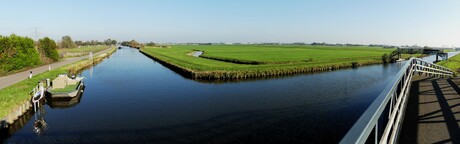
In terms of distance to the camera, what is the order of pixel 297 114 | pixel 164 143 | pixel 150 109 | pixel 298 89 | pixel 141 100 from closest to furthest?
1. pixel 164 143
2. pixel 297 114
3. pixel 150 109
4. pixel 141 100
5. pixel 298 89

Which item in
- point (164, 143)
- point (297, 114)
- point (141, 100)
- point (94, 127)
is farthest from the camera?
point (141, 100)

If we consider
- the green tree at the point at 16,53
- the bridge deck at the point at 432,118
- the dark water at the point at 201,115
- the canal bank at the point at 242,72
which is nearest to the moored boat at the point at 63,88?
the dark water at the point at 201,115

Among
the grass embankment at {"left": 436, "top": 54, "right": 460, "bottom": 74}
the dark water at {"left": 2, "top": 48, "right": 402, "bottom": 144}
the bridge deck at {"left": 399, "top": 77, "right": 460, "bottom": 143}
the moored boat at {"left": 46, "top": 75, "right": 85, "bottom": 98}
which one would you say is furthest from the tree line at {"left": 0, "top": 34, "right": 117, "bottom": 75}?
the grass embankment at {"left": 436, "top": 54, "right": 460, "bottom": 74}

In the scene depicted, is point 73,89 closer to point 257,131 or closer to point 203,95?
Result: point 203,95

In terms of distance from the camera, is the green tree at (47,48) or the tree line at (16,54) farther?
the green tree at (47,48)

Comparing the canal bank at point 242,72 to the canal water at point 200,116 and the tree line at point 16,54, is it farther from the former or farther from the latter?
the tree line at point 16,54

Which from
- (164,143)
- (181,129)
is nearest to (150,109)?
(181,129)
